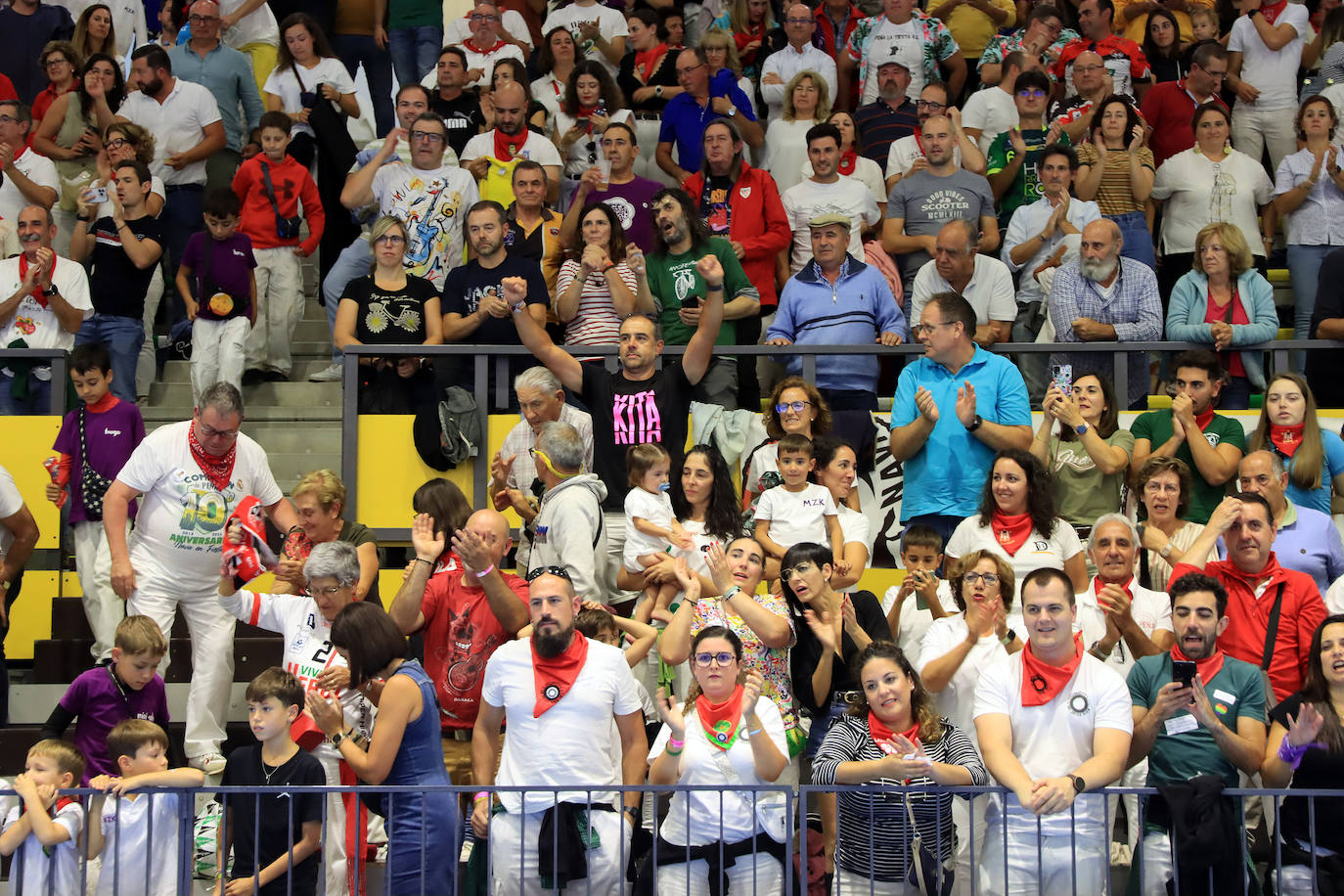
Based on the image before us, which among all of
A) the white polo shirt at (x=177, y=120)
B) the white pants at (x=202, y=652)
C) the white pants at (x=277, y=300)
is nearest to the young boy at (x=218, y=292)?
the white pants at (x=277, y=300)

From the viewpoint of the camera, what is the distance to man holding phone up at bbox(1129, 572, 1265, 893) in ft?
20.5

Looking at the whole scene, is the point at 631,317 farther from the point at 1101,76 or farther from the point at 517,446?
the point at 1101,76

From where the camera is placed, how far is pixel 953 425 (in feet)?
28.8

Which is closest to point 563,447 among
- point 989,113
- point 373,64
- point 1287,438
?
point 1287,438

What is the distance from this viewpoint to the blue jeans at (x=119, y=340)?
34.4ft

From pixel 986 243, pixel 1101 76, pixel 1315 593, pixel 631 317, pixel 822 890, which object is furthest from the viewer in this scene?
pixel 1101 76

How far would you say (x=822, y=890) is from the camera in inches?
265

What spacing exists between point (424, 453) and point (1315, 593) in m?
4.71

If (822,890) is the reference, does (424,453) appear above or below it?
above

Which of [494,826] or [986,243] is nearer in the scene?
[494,826]

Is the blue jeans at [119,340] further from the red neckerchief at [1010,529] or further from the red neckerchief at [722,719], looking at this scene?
the red neckerchief at [1010,529]

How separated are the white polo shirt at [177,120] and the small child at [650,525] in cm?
520

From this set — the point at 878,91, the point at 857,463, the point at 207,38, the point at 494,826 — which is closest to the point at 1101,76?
the point at 878,91

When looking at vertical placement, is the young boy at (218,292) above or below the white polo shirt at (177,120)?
below
